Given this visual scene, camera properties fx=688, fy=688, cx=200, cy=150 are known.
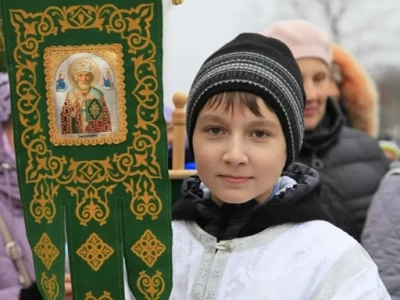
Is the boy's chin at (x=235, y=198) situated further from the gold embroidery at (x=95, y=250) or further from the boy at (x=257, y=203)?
the gold embroidery at (x=95, y=250)

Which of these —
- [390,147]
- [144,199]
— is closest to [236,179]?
[144,199]

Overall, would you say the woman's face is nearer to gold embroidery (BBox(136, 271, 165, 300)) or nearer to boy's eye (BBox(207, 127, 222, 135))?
boy's eye (BBox(207, 127, 222, 135))

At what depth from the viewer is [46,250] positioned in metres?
0.95

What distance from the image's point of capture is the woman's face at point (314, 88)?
Result: 179cm

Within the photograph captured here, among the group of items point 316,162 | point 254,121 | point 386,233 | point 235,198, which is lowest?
point 386,233

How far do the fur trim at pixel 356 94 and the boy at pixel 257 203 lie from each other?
1137 mm

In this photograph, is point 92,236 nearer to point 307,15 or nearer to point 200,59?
point 200,59

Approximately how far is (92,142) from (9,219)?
2.29ft

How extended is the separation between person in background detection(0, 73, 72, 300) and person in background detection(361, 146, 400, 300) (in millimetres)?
743

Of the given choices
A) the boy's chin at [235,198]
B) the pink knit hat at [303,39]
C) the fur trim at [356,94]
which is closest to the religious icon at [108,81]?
the boy's chin at [235,198]

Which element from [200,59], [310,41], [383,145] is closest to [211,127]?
[310,41]

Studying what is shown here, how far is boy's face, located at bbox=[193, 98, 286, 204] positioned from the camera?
1.00 meters

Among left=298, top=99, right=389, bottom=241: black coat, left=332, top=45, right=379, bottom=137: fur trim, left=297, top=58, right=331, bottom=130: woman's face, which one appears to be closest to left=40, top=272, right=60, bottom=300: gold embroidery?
left=298, top=99, right=389, bottom=241: black coat

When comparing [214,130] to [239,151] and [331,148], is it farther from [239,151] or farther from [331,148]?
[331,148]
